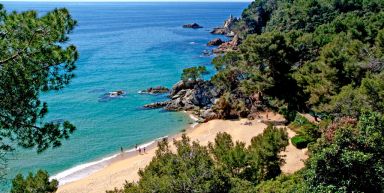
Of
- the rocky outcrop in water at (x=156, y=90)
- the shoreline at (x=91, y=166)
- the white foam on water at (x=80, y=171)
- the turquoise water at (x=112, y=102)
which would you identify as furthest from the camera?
the rocky outcrop in water at (x=156, y=90)

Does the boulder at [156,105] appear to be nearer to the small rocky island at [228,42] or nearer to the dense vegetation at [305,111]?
the dense vegetation at [305,111]

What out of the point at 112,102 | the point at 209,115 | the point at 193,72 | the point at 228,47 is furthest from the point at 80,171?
the point at 228,47

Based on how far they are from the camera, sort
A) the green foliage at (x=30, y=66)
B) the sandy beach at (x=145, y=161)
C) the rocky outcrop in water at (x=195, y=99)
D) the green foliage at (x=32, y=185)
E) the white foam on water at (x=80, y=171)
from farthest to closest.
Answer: the rocky outcrop in water at (x=195, y=99), the white foam on water at (x=80, y=171), the sandy beach at (x=145, y=161), the green foliage at (x=32, y=185), the green foliage at (x=30, y=66)

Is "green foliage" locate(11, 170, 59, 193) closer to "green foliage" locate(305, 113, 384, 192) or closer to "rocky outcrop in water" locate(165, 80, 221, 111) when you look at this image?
"green foliage" locate(305, 113, 384, 192)

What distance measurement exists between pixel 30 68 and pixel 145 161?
2413 centimetres

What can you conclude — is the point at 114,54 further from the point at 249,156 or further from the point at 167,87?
the point at 249,156

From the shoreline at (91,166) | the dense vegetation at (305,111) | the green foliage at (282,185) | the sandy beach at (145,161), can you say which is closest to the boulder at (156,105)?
the dense vegetation at (305,111)

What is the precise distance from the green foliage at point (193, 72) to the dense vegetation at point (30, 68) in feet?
130

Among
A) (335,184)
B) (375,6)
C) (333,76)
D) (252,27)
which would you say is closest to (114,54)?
(252,27)

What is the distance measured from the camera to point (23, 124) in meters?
10.3

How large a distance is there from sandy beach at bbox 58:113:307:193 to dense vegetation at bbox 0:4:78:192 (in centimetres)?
1773

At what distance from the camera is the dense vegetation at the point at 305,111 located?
45.0ft

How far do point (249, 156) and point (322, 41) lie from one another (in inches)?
1109

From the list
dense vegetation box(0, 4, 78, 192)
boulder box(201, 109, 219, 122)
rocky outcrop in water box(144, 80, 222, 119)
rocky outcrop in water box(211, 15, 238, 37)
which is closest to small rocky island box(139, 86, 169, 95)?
rocky outcrop in water box(144, 80, 222, 119)
